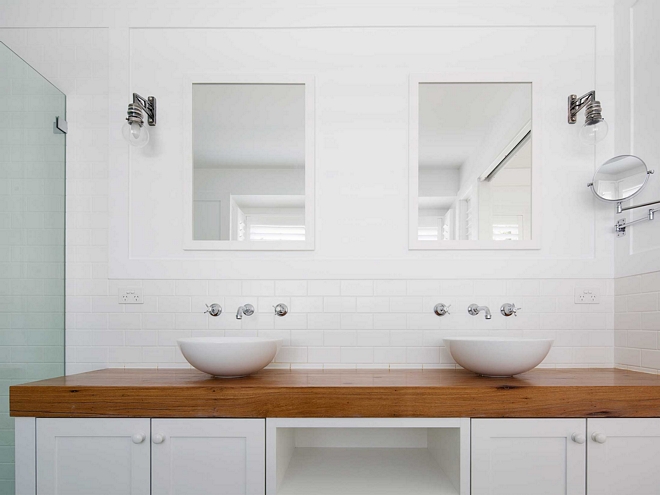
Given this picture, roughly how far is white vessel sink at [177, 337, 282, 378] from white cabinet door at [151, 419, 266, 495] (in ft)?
0.87

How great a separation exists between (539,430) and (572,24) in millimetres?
2092

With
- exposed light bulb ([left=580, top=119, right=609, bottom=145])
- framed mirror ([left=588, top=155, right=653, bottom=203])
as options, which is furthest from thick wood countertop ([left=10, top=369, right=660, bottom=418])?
exposed light bulb ([left=580, top=119, right=609, bottom=145])

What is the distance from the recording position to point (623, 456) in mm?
1940

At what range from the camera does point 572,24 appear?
2666mm

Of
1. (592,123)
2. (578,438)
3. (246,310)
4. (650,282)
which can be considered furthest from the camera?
(246,310)

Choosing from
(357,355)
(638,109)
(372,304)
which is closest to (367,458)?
(357,355)

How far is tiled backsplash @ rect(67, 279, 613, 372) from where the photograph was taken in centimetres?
260

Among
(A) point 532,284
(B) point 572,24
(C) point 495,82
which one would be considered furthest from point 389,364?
(B) point 572,24

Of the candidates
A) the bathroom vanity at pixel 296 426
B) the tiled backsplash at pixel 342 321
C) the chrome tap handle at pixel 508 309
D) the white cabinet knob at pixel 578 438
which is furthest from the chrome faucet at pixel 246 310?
the white cabinet knob at pixel 578 438

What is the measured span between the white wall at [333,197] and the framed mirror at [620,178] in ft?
0.34

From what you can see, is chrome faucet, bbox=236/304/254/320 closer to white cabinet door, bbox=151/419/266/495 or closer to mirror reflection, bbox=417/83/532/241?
white cabinet door, bbox=151/419/266/495

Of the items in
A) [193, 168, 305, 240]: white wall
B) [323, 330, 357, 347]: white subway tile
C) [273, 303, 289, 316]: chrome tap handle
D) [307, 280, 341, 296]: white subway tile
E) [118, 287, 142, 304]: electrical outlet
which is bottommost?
[323, 330, 357, 347]: white subway tile

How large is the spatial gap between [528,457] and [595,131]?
155 centimetres

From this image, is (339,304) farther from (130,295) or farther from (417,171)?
(130,295)
